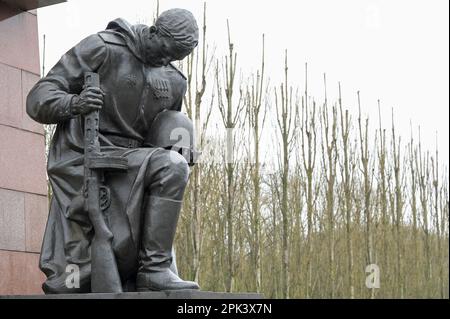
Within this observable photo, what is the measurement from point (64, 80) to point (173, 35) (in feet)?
1.90

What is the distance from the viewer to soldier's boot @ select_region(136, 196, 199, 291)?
434 centimetres

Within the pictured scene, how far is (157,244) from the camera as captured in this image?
439cm

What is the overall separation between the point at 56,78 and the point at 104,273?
1.02 m

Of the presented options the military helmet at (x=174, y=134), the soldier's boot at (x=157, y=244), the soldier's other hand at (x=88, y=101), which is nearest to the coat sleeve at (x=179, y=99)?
the military helmet at (x=174, y=134)

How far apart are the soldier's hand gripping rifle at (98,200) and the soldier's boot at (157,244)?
0.13 meters

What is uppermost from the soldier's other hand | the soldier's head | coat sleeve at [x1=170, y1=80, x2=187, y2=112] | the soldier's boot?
the soldier's head

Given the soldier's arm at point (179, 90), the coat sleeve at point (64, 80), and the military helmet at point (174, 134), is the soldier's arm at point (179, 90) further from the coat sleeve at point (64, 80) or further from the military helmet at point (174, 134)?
the coat sleeve at point (64, 80)

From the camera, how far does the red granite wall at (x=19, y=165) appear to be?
561 cm

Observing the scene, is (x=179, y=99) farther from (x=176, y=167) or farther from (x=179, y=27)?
(x=176, y=167)

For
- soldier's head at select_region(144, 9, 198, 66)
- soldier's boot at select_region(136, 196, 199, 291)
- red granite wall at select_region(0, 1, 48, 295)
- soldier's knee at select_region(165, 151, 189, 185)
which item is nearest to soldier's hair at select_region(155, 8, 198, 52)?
soldier's head at select_region(144, 9, 198, 66)

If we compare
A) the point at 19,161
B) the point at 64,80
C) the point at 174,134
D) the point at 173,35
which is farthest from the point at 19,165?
the point at 173,35

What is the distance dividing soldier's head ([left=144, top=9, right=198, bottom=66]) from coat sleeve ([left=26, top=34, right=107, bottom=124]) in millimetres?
254

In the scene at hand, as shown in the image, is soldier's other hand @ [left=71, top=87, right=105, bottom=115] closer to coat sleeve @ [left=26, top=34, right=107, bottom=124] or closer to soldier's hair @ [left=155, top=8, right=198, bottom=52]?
coat sleeve @ [left=26, top=34, right=107, bottom=124]

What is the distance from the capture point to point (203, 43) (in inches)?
504
